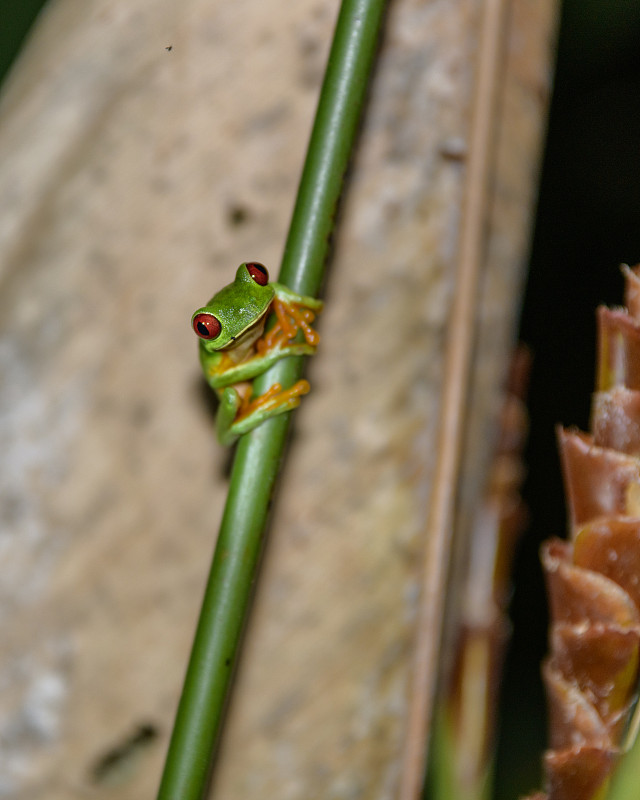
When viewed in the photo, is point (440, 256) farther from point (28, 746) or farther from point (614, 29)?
point (28, 746)

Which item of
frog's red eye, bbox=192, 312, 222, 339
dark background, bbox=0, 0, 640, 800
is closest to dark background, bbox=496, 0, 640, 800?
dark background, bbox=0, 0, 640, 800

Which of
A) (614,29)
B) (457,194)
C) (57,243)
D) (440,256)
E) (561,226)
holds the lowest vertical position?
(57,243)

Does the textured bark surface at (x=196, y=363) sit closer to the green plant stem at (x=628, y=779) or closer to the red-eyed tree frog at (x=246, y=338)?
the red-eyed tree frog at (x=246, y=338)

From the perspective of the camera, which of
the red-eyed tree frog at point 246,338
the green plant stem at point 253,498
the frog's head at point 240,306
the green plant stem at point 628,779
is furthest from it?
the frog's head at point 240,306

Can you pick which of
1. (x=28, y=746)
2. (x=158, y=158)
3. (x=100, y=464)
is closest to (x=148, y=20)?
(x=158, y=158)

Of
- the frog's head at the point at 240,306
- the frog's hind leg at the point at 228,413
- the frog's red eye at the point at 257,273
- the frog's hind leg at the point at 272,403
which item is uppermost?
the frog's red eye at the point at 257,273

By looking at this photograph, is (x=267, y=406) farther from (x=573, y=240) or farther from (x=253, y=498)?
(x=573, y=240)

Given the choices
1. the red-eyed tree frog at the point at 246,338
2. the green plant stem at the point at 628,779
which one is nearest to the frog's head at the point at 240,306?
the red-eyed tree frog at the point at 246,338
